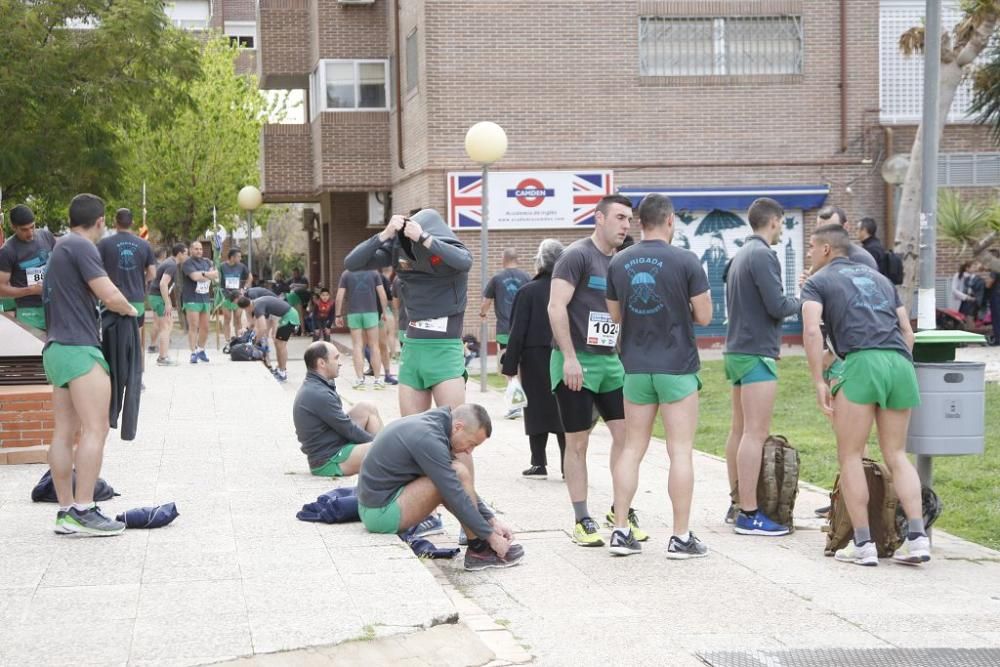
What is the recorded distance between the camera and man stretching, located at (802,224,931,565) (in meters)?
8.22

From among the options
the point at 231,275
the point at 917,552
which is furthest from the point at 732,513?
the point at 231,275

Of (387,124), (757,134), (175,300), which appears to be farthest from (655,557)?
(175,300)

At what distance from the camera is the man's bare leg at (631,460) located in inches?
332

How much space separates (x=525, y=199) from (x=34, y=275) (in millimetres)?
16516

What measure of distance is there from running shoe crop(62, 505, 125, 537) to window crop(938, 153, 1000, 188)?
81.7 ft

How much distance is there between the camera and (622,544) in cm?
839

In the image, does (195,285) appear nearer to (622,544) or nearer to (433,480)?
(622,544)

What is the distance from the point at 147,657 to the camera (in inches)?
219

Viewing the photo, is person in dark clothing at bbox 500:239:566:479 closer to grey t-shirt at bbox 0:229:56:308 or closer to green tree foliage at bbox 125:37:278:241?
grey t-shirt at bbox 0:229:56:308

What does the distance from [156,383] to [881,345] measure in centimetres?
1206

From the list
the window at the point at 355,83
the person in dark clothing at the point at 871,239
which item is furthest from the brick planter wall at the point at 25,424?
the window at the point at 355,83

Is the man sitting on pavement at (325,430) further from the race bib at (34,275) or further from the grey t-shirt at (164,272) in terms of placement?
the grey t-shirt at (164,272)

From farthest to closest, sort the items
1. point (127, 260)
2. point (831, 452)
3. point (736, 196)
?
point (736, 196) < point (127, 260) < point (831, 452)

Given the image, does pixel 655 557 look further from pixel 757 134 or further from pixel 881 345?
pixel 757 134
